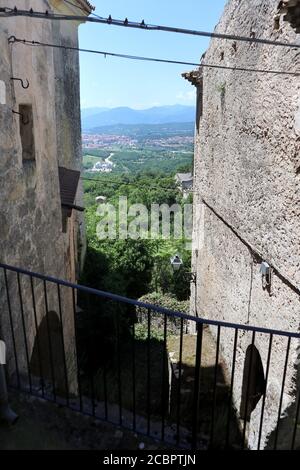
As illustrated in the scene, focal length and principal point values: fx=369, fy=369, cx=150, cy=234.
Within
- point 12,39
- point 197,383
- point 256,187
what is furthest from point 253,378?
point 12,39

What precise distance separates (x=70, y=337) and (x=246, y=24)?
627 cm

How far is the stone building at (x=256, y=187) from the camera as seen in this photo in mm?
5215

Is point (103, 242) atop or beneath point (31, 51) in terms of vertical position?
beneath

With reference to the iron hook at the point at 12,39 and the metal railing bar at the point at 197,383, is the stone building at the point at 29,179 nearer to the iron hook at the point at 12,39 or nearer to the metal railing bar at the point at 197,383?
the iron hook at the point at 12,39

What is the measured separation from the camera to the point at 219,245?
28.9ft

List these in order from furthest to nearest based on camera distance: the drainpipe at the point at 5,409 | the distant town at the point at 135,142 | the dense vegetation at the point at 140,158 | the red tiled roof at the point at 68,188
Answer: the distant town at the point at 135,142 → the dense vegetation at the point at 140,158 → the red tiled roof at the point at 68,188 → the drainpipe at the point at 5,409

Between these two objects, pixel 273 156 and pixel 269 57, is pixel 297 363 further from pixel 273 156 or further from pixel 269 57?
pixel 269 57

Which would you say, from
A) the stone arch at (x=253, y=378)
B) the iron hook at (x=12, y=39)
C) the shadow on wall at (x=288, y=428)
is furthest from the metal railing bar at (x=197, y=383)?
the stone arch at (x=253, y=378)

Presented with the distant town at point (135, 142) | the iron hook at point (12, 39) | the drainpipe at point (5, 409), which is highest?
the iron hook at point (12, 39)

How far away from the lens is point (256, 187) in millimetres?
6398

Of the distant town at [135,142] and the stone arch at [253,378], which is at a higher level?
the stone arch at [253,378]
